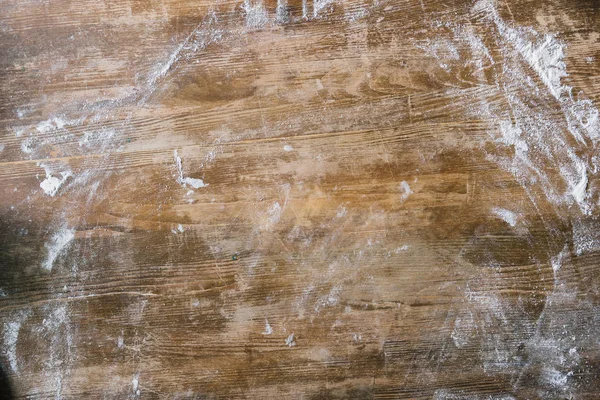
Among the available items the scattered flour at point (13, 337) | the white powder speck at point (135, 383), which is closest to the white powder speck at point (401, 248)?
the white powder speck at point (135, 383)

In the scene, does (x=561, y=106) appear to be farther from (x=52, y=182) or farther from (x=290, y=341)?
(x=52, y=182)

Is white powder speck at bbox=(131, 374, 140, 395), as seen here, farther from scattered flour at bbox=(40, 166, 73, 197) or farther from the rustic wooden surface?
scattered flour at bbox=(40, 166, 73, 197)

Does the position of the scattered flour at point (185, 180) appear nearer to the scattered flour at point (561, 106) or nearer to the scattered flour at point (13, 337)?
the scattered flour at point (13, 337)

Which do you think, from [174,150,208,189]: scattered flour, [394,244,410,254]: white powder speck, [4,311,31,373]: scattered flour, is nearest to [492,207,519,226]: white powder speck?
[394,244,410,254]: white powder speck

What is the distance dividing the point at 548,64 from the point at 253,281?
1214mm

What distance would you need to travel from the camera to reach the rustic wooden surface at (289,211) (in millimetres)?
1287

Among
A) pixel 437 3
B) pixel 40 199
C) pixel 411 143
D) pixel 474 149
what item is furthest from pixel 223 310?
pixel 437 3

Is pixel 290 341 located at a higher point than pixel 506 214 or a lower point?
lower

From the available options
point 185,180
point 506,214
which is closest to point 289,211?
point 185,180

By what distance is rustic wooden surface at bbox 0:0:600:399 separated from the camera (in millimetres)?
1287

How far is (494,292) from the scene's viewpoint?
1297 millimetres

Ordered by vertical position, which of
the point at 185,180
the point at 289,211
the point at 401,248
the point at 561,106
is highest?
the point at 561,106

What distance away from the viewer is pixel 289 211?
4.25 ft

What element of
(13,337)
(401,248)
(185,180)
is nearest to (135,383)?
(13,337)
